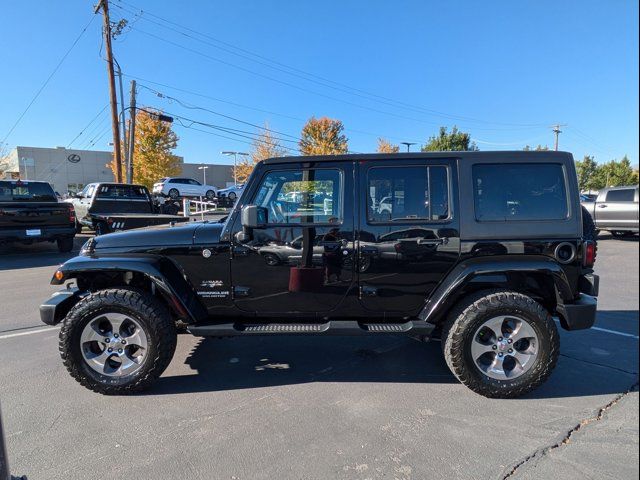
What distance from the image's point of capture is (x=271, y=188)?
3447mm

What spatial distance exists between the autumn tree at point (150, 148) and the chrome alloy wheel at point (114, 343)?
101 ft

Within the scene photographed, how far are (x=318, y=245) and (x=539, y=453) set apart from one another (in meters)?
2.11

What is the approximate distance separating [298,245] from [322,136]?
39.6 meters

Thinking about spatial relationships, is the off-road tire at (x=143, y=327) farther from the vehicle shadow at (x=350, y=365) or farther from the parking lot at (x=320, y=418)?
the vehicle shadow at (x=350, y=365)

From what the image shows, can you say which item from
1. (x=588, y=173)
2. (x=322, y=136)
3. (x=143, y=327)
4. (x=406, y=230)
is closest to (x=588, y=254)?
(x=406, y=230)

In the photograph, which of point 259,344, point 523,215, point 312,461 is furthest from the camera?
point 259,344

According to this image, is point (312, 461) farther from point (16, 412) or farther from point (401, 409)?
point (16, 412)

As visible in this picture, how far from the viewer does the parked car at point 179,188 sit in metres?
28.9

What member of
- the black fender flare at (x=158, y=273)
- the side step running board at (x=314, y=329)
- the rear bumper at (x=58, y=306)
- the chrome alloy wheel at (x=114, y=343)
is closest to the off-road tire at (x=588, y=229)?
the side step running board at (x=314, y=329)

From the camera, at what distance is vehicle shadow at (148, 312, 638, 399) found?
11.2 feet

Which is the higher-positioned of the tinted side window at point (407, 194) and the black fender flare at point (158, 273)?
the tinted side window at point (407, 194)

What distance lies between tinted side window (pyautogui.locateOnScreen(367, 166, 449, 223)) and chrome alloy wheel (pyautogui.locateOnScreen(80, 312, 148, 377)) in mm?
2217

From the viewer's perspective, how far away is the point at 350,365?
383 centimetres

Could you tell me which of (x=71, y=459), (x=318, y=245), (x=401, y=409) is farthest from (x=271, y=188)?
(x=71, y=459)
